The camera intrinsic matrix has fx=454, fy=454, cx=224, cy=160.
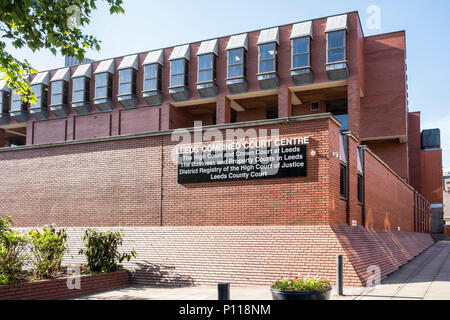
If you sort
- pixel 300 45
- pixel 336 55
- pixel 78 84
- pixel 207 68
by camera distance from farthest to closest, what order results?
pixel 78 84
pixel 207 68
pixel 300 45
pixel 336 55

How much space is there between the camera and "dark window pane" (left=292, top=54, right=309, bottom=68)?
103 ft

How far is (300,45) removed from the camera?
31.8 m

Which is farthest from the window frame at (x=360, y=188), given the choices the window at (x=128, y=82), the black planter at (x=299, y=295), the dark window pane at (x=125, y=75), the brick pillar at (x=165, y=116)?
the dark window pane at (x=125, y=75)

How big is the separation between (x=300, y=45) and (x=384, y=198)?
13128 millimetres

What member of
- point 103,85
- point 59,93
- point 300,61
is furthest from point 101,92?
point 300,61

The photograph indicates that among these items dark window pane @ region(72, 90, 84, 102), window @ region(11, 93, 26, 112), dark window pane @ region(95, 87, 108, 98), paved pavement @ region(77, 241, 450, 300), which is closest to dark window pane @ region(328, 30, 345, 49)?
dark window pane @ region(95, 87, 108, 98)

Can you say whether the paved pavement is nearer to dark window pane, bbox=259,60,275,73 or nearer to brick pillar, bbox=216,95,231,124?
dark window pane, bbox=259,60,275,73

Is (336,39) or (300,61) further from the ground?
(336,39)

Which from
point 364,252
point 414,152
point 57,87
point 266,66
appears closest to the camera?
point 364,252

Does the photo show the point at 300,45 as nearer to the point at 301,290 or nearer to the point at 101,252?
the point at 101,252

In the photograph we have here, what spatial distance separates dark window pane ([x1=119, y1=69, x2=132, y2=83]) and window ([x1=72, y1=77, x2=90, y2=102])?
357cm

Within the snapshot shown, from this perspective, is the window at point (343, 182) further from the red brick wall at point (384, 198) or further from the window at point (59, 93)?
the window at point (59, 93)
